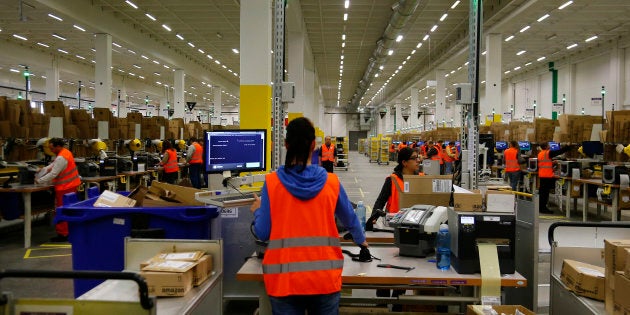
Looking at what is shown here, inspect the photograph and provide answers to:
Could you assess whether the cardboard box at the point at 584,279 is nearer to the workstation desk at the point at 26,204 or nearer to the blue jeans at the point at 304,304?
the blue jeans at the point at 304,304

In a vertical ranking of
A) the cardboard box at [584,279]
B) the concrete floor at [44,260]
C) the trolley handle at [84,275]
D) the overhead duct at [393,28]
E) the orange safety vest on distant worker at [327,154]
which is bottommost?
the concrete floor at [44,260]

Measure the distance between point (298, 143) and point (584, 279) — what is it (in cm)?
207

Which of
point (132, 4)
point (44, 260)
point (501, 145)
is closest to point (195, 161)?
point (132, 4)

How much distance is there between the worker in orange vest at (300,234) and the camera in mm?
2221

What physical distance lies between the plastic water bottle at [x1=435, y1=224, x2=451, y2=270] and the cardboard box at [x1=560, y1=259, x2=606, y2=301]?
0.80 meters

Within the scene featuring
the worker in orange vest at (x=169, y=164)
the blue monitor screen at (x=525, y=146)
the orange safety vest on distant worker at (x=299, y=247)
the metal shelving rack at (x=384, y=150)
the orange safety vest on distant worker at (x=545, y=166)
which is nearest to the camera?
the orange safety vest on distant worker at (x=299, y=247)

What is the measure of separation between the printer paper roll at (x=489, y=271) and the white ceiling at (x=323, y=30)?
1228 centimetres

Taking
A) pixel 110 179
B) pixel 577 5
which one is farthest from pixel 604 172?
pixel 110 179

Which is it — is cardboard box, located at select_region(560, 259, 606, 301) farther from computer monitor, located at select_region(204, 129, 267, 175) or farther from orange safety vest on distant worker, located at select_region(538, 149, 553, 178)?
orange safety vest on distant worker, located at select_region(538, 149, 553, 178)

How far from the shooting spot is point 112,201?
3.73 m

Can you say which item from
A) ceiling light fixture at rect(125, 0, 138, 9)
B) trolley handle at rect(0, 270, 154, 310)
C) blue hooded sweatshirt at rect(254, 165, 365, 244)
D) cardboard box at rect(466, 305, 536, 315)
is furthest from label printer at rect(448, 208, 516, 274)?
ceiling light fixture at rect(125, 0, 138, 9)

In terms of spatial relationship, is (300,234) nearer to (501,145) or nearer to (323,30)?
(501,145)

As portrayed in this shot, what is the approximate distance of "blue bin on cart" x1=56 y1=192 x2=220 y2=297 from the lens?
11.4ft

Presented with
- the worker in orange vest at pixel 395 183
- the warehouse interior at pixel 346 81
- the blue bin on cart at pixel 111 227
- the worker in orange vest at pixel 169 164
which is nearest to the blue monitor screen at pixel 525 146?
the warehouse interior at pixel 346 81
